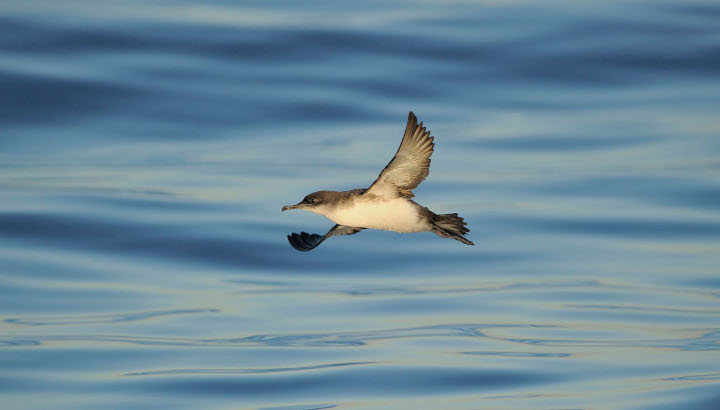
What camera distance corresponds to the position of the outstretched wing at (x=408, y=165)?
848cm

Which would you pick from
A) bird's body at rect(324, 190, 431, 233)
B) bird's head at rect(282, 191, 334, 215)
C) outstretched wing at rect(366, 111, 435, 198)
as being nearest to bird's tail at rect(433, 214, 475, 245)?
bird's body at rect(324, 190, 431, 233)

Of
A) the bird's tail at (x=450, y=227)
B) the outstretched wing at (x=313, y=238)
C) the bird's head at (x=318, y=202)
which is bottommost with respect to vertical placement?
the bird's tail at (x=450, y=227)

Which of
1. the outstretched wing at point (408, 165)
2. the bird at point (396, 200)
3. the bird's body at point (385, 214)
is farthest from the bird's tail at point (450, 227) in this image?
the outstretched wing at point (408, 165)

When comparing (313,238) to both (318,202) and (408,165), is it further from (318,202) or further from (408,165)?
(408,165)

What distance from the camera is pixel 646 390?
1859cm

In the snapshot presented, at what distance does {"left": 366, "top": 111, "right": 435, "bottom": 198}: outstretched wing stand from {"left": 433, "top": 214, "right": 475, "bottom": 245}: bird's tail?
41 centimetres

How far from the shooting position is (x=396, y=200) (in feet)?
29.4

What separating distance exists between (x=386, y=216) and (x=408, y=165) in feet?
1.48

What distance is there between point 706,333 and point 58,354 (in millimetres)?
11822

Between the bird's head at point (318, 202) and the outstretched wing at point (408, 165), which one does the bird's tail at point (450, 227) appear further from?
the bird's head at point (318, 202)

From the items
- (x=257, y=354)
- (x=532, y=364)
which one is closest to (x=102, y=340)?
(x=257, y=354)

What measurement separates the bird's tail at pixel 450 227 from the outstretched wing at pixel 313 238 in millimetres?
988

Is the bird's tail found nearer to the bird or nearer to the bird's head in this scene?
the bird

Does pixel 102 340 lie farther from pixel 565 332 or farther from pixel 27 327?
pixel 565 332
